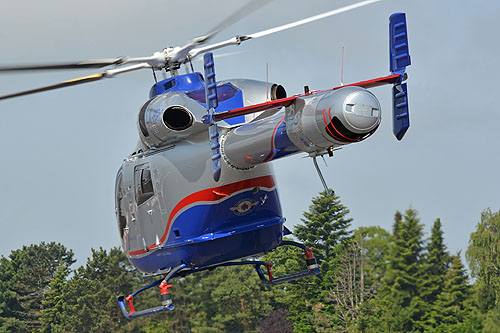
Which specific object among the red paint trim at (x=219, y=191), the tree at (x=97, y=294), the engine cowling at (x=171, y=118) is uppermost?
the tree at (x=97, y=294)

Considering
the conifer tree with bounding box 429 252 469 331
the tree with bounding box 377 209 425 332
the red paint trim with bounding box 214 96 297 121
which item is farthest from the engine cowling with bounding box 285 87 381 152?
the conifer tree with bounding box 429 252 469 331

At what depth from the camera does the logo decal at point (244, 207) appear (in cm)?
1872

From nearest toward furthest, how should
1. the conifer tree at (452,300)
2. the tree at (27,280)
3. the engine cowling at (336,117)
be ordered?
1. the engine cowling at (336,117)
2. the conifer tree at (452,300)
3. the tree at (27,280)

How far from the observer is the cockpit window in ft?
63.2

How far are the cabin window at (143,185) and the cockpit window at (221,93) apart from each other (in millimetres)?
1867

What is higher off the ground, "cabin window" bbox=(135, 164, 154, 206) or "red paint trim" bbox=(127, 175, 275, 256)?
"cabin window" bbox=(135, 164, 154, 206)

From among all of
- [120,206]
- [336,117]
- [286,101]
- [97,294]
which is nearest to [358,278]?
[97,294]

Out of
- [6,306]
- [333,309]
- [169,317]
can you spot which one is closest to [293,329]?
[333,309]

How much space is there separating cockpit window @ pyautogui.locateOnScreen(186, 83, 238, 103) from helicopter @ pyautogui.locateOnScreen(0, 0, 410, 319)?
0.02 metres

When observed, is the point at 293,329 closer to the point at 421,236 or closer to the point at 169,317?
the point at 169,317

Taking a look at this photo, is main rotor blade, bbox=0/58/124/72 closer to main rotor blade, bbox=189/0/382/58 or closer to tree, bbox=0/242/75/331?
main rotor blade, bbox=189/0/382/58

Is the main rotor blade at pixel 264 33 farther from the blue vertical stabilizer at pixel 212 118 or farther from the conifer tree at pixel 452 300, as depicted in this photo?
the conifer tree at pixel 452 300

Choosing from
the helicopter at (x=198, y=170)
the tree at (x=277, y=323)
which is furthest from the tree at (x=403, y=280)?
the helicopter at (x=198, y=170)

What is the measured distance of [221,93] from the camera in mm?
19312
